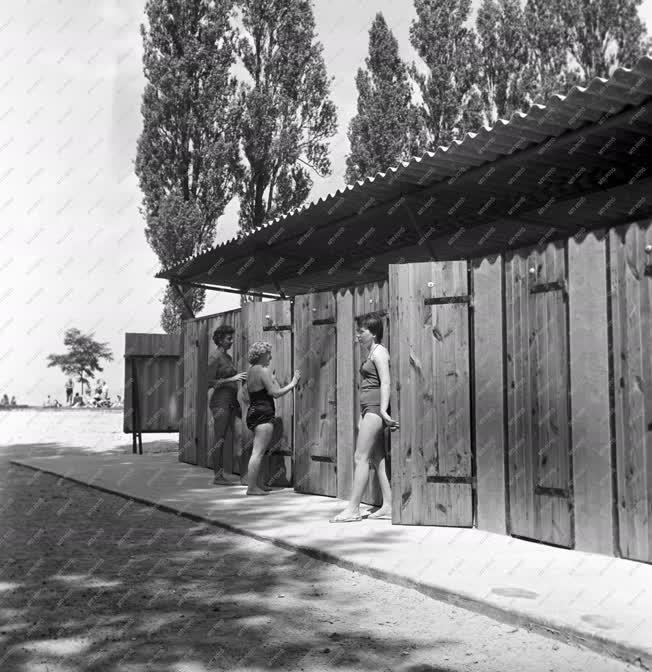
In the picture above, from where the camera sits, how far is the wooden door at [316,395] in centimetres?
878

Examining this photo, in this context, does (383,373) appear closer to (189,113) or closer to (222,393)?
(222,393)

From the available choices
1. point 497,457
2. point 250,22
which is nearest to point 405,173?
point 497,457

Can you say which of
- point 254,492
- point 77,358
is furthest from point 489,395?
point 77,358

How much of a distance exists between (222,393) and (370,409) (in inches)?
141

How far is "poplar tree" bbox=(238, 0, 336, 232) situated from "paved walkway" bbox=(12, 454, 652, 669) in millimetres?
19496

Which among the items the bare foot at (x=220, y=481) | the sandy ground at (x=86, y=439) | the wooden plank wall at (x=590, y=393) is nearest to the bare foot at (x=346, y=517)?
the wooden plank wall at (x=590, y=393)

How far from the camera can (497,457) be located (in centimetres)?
666

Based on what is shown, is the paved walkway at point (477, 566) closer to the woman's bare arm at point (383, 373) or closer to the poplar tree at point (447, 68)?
the woman's bare arm at point (383, 373)

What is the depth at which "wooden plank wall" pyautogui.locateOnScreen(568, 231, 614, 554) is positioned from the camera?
5.71m

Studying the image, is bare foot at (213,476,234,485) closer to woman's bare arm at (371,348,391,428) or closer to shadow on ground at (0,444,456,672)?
shadow on ground at (0,444,456,672)

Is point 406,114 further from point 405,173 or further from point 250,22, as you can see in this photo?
point 405,173

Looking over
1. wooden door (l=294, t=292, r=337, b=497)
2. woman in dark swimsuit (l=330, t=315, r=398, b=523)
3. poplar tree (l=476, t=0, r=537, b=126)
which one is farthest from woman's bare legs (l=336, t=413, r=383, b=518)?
poplar tree (l=476, t=0, r=537, b=126)

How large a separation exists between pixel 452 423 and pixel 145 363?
10165 millimetres

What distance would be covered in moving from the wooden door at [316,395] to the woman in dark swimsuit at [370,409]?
4.54 feet
